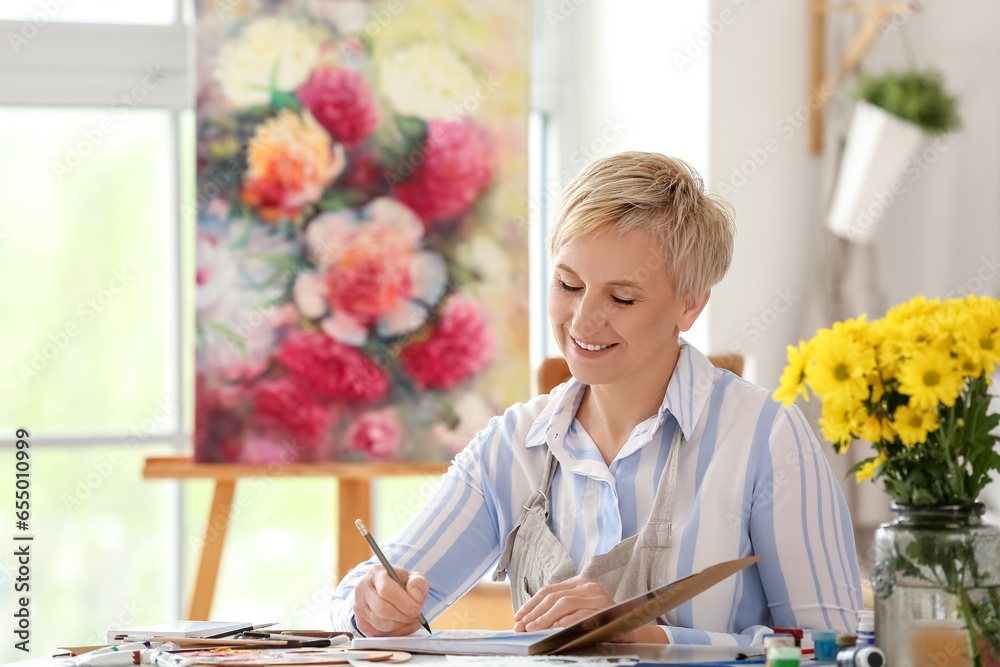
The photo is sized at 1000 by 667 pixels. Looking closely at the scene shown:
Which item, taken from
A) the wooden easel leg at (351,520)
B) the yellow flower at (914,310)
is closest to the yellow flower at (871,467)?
the yellow flower at (914,310)

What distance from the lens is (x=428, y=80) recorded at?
2316 millimetres

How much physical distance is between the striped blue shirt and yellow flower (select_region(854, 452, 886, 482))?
28 cm

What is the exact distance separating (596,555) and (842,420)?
0.43 meters

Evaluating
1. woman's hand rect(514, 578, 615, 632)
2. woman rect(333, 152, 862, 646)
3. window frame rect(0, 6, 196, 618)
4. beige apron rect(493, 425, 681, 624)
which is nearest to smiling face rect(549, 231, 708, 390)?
woman rect(333, 152, 862, 646)

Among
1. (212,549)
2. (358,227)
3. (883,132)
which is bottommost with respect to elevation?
(212,549)

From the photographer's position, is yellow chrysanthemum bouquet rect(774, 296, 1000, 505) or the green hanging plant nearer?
yellow chrysanthemum bouquet rect(774, 296, 1000, 505)

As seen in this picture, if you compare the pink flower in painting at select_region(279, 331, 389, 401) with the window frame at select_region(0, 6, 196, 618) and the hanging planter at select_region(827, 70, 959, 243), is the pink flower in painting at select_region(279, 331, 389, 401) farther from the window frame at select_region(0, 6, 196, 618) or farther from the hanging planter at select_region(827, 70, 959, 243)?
the hanging planter at select_region(827, 70, 959, 243)

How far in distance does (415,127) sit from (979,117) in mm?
1511

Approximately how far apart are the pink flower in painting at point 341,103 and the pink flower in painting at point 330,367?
47 centimetres

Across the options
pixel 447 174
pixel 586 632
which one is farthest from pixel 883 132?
pixel 586 632

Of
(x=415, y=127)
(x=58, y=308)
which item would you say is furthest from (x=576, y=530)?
(x=58, y=308)

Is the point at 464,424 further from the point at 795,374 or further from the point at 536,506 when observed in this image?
the point at 795,374

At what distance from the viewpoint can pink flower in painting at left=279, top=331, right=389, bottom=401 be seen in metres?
2.24

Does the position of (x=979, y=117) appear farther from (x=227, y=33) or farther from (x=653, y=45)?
(x=227, y=33)
